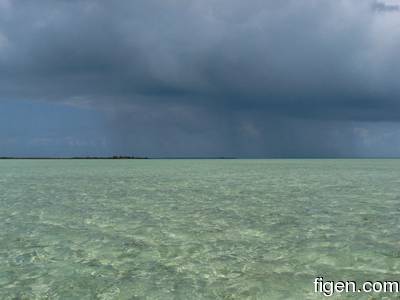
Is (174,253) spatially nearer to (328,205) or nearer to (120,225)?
(120,225)

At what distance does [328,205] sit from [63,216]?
15.0m

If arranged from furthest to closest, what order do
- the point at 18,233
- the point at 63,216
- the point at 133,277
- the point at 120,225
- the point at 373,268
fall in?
the point at 63,216 → the point at 120,225 → the point at 18,233 → the point at 373,268 → the point at 133,277

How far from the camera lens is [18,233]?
15.2m

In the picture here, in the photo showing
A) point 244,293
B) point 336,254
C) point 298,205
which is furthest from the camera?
point 298,205

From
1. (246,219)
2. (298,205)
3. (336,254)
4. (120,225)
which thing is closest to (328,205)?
(298,205)

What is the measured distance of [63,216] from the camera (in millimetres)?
19156

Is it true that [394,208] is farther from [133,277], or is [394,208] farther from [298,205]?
[133,277]

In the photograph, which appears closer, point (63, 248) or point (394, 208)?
point (63, 248)

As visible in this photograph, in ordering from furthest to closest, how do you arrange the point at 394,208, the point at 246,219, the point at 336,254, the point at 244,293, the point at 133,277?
the point at 394,208 → the point at 246,219 → the point at 336,254 → the point at 133,277 → the point at 244,293

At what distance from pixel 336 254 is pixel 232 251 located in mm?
3263

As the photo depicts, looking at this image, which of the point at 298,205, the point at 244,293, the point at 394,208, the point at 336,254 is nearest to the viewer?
the point at 244,293

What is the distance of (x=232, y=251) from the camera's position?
485 inches

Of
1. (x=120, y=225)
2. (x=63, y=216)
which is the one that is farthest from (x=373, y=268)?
(x=63, y=216)

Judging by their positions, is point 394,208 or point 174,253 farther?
point 394,208
